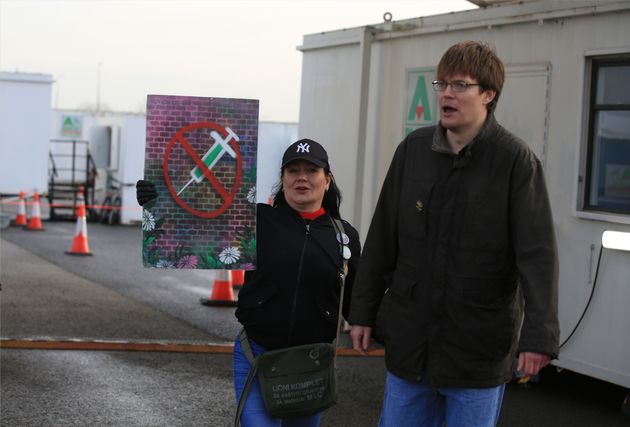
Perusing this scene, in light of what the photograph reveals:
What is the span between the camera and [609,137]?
7320mm

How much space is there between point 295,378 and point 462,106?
1388mm

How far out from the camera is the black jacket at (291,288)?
4238 mm

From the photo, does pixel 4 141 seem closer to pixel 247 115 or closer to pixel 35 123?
pixel 35 123

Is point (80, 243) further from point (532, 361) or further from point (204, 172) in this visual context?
point (532, 361)

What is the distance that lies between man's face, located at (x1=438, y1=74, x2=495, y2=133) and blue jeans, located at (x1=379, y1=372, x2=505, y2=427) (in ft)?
3.03

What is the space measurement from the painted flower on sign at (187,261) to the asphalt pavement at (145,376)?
9.33 feet

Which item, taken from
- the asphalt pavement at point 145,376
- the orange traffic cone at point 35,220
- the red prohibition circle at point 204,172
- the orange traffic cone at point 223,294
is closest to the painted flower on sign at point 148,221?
the red prohibition circle at point 204,172

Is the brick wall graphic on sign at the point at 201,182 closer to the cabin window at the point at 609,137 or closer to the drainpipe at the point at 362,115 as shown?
the cabin window at the point at 609,137

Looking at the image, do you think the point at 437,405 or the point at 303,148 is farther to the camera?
the point at 303,148

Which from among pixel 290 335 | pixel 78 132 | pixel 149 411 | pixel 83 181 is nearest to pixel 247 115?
pixel 290 335

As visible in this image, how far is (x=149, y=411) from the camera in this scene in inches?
274

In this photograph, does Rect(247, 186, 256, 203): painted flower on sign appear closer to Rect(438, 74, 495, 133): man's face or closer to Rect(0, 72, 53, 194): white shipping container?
Rect(438, 74, 495, 133): man's face

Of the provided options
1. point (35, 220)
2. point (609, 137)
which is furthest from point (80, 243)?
point (609, 137)

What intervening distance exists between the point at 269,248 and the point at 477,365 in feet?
3.74
